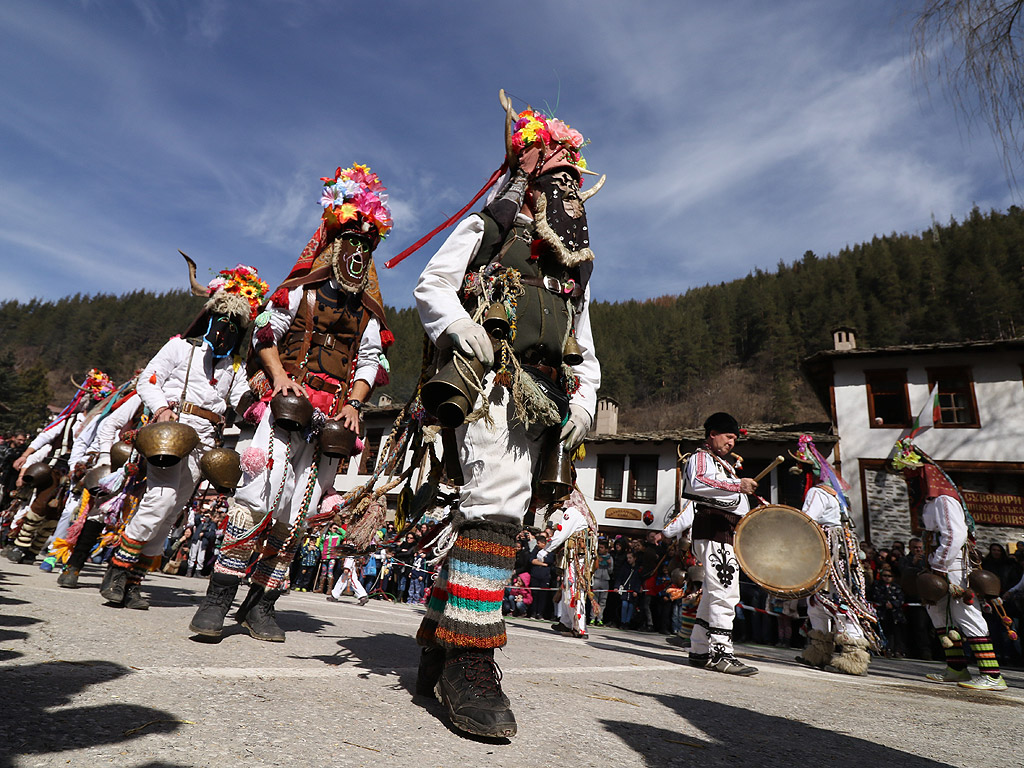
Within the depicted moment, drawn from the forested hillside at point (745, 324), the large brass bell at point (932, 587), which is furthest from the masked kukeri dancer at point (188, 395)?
the forested hillside at point (745, 324)

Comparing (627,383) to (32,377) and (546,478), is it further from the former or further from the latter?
(546,478)

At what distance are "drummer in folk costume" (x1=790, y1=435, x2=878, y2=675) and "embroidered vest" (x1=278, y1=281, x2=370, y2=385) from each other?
15.2 ft

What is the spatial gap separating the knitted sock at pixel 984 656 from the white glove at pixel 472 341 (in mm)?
6245

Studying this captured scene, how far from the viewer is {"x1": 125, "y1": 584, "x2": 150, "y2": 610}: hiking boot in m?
4.05

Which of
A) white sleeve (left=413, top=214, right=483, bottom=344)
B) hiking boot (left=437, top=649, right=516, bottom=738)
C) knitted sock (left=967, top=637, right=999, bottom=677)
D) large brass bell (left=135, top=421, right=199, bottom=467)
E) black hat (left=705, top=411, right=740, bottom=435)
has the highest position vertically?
black hat (left=705, top=411, right=740, bottom=435)

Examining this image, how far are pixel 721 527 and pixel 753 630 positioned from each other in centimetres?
816

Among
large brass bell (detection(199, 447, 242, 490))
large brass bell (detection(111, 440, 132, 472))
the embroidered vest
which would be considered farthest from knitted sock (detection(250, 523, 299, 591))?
large brass bell (detection(111, 440, 132, 472))

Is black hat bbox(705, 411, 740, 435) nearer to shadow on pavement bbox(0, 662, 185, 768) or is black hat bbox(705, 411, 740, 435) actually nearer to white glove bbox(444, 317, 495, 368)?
white glove bbox(444, 317, 495, 368)

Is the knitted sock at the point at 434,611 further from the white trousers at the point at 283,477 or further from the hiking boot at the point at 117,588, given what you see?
the hiking boot at the point at 117,588

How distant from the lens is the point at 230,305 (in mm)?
4773

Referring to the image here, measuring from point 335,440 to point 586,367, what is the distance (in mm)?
1598

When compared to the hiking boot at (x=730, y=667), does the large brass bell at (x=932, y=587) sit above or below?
above

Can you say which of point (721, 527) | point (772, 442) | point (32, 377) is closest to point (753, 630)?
point (721, 527)

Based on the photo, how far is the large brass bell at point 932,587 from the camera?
601 centimetres
